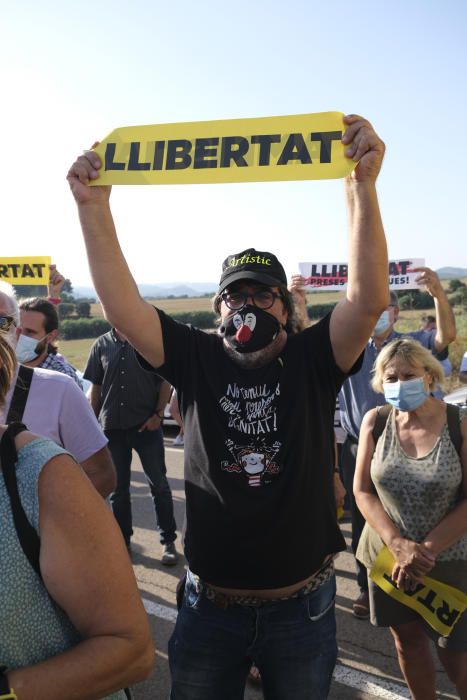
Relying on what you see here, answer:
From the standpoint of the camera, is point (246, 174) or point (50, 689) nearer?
point (50, 689)

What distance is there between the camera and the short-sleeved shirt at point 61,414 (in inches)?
101

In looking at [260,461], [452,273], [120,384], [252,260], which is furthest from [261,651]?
[452,273]

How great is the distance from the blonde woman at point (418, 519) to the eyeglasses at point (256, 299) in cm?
114

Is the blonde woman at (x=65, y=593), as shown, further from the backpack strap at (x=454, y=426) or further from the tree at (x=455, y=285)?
the tree at (x=455, y=285)

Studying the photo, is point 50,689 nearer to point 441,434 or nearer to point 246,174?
point 246,174

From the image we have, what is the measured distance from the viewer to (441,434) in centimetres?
285

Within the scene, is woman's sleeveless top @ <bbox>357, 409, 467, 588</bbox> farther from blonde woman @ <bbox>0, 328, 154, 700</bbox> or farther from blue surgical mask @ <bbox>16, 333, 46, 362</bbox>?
blue surgical mask @ <bbox>16, 333, 46, 362</bbox>

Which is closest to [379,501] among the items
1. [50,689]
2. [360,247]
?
[360,247]

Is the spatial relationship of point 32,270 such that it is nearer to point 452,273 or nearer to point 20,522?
point 20,522

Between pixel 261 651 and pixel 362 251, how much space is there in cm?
136

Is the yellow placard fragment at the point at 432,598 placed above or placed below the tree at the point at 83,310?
below

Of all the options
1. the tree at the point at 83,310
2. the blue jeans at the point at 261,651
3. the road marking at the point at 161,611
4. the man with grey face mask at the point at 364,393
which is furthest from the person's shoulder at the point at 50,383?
the tree at the point at 83,310

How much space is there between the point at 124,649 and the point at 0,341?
2.51 ft

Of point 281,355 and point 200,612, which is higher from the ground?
point 281,355
